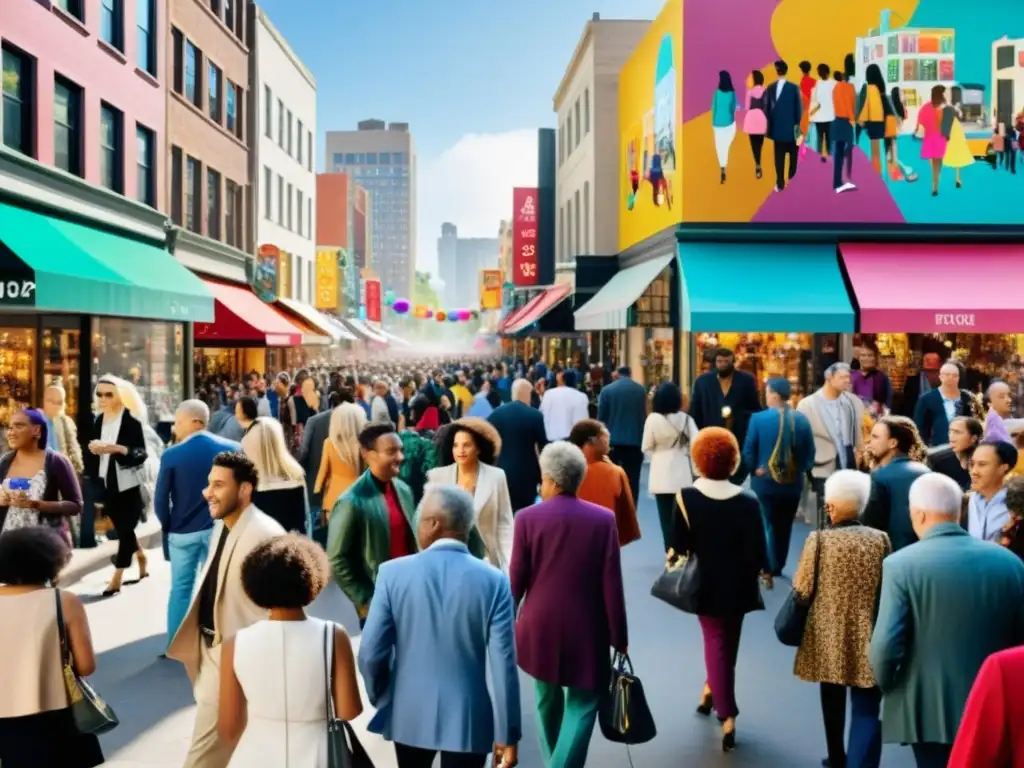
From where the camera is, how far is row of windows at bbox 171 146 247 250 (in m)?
24.6

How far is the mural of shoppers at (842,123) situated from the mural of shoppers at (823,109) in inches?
2.7

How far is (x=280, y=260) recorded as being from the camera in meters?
34.4

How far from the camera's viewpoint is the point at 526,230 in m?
41.7

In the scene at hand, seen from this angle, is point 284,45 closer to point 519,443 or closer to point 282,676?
point 519,443

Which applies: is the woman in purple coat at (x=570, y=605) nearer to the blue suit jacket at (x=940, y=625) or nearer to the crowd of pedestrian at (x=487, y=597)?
the crowd of pedestrian at (x=487, y=597)

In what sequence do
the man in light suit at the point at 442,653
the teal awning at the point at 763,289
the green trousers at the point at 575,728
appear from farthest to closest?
1. the teal awning at the point at 763,289
2. the green trousers at the point at 575,728
3. the man in light suit at the point at 442,653

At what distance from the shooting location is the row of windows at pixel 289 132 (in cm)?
3691

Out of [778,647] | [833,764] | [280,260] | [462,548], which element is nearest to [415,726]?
[462,548]

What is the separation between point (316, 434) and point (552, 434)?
390cm

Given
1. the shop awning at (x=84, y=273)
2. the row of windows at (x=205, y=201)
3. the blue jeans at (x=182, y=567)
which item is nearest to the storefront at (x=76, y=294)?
the shop awning at (x=84, y=273)

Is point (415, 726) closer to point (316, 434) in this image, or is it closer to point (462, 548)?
point (462, 548)

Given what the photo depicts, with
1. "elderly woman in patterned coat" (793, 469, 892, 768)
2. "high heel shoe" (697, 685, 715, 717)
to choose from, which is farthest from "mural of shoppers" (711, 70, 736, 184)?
"elderly woman in patterned coat" (793, 469, 892, 768)

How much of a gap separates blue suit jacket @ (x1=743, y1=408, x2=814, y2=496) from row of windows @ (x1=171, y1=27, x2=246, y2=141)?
1861cm

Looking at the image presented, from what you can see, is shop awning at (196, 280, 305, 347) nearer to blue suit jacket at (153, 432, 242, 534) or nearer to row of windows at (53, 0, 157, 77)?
row of windows at (53, 0, 157, 77)
